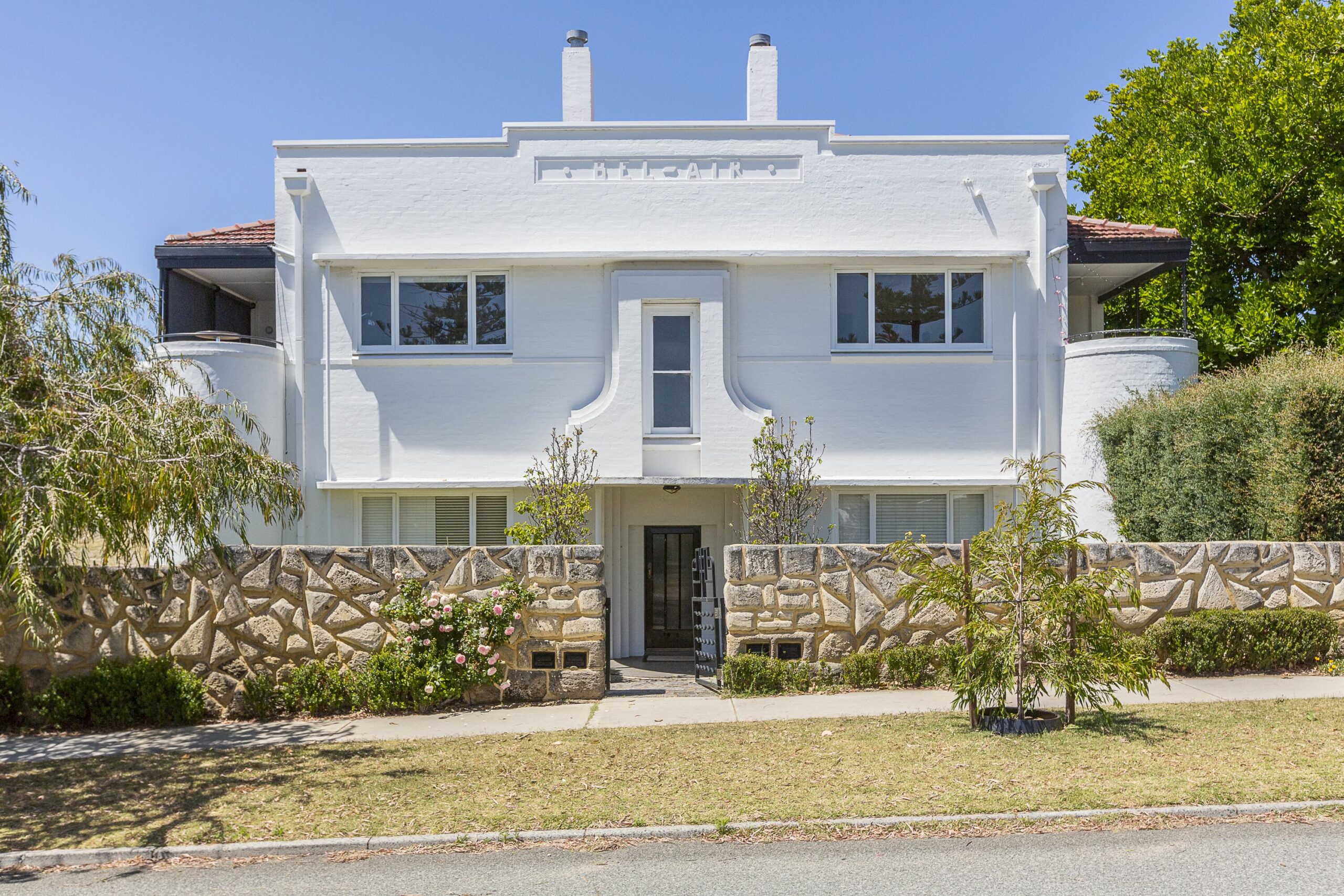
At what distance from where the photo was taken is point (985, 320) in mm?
15930

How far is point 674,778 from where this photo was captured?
26.9ft

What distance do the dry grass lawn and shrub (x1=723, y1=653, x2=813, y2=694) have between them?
1.54 meters

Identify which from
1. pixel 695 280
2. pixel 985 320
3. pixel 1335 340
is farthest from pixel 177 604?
Answer: pixel 1335 340

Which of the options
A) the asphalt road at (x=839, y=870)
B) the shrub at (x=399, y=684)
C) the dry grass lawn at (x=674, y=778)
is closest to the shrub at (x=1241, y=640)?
the dry grass lawn at (x=674, y=778)

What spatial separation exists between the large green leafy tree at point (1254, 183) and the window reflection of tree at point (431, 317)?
13.3m

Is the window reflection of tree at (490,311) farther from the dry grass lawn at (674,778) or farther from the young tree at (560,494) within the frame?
the dry grass lawn at (674,778)

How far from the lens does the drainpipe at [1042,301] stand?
15.7 meters

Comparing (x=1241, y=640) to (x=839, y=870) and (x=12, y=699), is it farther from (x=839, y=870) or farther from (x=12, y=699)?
(x=12, y=699)

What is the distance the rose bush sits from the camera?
1102 centimetres

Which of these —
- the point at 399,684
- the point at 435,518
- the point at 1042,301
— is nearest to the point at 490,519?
the point at 435,518

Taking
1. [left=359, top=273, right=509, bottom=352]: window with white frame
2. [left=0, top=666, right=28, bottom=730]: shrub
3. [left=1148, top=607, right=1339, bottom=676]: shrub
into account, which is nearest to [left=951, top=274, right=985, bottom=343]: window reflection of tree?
[left=1148, top=607, right=1339, bottom=676]: shrub

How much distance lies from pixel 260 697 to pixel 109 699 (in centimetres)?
140

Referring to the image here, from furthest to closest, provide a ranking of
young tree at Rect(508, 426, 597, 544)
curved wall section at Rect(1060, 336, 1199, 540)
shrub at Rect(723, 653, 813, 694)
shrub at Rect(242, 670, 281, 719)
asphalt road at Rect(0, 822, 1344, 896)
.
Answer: curved wall section at Rect(1060, 336, 1199, 540) < young tree at Rect(508, 426, 597, 544) < shrub at Rect(723, 653, 813, 694) < shrub at Rect(242, 670, 281, 719) < asphalt road at Rect(0, 822, 1344, 896)

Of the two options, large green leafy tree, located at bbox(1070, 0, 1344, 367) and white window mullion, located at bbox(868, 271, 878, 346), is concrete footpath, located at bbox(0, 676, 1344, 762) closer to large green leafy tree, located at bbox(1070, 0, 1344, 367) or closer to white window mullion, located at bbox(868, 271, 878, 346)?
white window mullion, located at bbox(868, 271, 878, 346)
